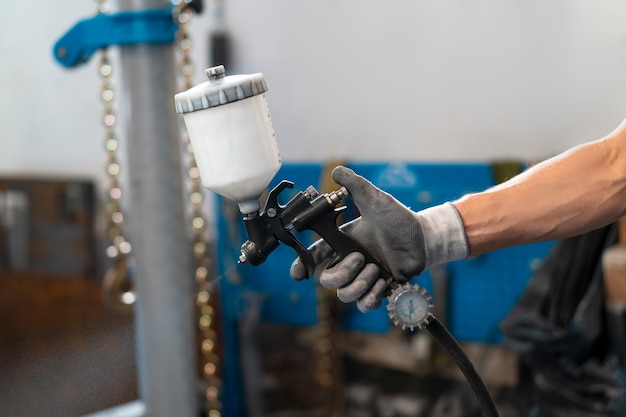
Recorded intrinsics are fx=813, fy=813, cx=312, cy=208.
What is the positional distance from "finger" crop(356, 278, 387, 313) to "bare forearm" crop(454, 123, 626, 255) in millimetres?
160

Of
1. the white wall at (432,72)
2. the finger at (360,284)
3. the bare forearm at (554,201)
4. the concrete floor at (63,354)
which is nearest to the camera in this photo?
the finger at (360,284)

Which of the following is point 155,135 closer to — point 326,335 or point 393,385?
point 326,335

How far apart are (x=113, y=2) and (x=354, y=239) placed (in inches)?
39.2

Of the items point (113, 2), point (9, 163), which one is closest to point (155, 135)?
point (113, 2)

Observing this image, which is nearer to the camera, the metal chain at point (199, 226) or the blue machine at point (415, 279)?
the metal chain at point (199, 226)

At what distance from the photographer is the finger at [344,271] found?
0.90m

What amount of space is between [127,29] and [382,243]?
90 cm

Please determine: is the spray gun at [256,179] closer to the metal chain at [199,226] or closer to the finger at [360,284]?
the finger at [360,284]

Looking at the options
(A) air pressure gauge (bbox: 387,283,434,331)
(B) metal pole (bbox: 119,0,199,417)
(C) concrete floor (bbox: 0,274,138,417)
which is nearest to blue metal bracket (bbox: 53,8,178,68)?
(B) metal pole (bbox: 119,0,199,417)

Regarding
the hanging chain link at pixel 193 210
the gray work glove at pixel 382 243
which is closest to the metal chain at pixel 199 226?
the hanging chain link at pixel 193 210

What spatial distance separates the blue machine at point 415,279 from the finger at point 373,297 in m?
1.13

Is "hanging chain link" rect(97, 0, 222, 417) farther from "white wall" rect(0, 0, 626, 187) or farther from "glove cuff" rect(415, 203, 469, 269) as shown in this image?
"white wall" rect(0, 0, 626, 187)

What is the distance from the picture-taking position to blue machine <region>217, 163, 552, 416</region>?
7.27 ft

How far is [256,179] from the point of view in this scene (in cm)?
84
